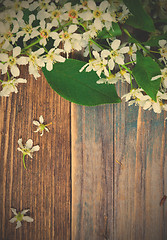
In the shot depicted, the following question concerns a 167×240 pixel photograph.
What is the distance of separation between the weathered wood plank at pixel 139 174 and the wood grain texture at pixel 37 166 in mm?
150

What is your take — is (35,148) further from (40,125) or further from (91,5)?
(91,5)

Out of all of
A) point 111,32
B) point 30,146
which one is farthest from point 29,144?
point 111,32

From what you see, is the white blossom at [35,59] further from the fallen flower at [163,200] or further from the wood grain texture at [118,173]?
the fallen flower at [163,200]

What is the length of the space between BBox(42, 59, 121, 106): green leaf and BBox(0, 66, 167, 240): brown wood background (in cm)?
7

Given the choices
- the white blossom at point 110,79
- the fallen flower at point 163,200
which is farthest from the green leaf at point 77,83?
the fallen flower at point 163,200

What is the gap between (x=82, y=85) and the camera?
0.61 metres

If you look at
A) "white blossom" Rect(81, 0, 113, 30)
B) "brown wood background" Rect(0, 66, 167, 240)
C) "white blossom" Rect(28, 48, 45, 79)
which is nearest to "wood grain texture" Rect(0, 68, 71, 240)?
"brown wood background" Rect(0, 66, 167, 240)

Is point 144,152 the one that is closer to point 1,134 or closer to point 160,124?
point 160,124

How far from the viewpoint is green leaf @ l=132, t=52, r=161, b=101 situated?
0.53 metres

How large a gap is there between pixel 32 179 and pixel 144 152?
33 cm

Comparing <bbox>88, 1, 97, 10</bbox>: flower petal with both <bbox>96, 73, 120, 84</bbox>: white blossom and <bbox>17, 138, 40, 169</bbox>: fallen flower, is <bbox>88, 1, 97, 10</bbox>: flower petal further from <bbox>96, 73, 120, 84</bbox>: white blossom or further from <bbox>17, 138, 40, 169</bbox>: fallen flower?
<bbox>17, 138, 40, 169</bbox>: fallen flower

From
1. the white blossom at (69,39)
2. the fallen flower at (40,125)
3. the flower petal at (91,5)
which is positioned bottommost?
the fallen flower at (40,125)

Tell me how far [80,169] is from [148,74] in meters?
0.33

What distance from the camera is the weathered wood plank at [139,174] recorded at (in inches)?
26.9
